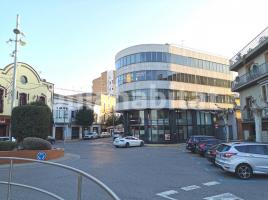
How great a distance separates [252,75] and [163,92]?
18.2 m

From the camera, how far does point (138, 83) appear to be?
46125 millimetres

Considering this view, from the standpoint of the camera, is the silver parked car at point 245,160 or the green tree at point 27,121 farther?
the green tree at point 27,121

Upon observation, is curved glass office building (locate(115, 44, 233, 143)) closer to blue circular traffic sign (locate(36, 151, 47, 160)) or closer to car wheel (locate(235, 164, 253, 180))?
blue circular traffic sign (locate(36, 151, 47, 160))

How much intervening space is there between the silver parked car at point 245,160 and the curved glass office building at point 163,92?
32.0m

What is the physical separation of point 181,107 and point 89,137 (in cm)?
2348

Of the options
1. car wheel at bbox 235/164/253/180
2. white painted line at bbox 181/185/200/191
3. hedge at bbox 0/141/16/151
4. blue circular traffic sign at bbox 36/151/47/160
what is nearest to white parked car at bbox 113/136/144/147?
blue circular traffic sign at bbox 36/151/47/160

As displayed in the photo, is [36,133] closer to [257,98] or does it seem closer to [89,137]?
[257,98]

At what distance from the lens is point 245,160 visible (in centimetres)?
1316

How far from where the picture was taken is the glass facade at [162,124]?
45938mm

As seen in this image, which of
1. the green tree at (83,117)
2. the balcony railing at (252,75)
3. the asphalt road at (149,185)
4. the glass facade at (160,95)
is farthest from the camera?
the green tree at (83,117)

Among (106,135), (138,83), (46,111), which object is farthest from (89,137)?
(46,111)

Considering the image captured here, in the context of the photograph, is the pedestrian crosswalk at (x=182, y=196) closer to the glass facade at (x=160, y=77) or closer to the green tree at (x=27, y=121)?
the green tree at (x=27, y=121)

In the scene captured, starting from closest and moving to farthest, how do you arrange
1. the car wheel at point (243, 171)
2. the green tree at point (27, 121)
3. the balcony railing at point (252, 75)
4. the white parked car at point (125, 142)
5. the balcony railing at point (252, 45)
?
the car wheel at point (243, 171)
the green tree at point (27, 121)
the balcony railing at point (252, 45)
the balcony railing at point (252, 75)
the white parked car at point (125, 142)

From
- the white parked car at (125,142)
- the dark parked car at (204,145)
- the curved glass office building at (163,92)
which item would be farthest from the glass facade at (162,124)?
the dark parked car at (204,145)
